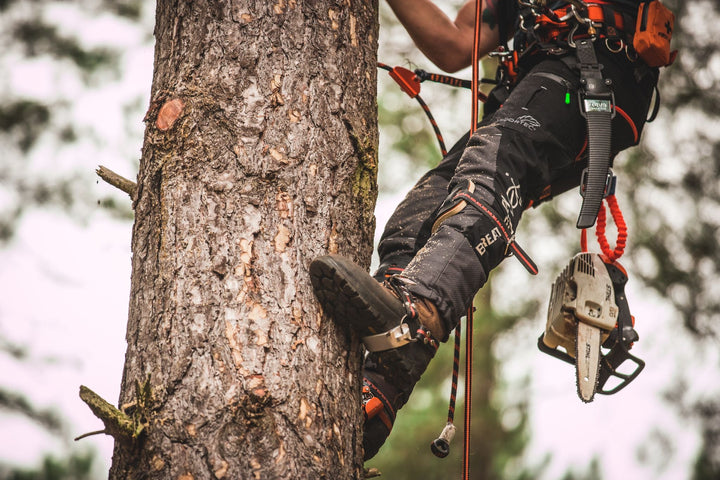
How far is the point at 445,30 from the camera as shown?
2.30 m

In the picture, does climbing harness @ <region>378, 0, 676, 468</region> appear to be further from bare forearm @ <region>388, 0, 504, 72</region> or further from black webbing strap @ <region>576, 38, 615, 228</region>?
bare forearm @ <region>388, 0, 504, 72</region>

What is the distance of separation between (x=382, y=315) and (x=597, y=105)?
0.88 metres

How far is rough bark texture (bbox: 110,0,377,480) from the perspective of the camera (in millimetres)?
1367

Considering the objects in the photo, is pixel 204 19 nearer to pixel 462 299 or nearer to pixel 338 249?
pixel 338 249

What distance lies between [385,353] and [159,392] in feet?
1.64

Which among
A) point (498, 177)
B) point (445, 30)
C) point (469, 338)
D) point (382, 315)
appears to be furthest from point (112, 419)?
point (445, 30)

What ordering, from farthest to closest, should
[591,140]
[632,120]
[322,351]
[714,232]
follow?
[714,232]
[632,120]
[591,140]
[322,351]

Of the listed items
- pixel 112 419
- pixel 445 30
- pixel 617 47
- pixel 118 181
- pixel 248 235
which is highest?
pixel 445 30

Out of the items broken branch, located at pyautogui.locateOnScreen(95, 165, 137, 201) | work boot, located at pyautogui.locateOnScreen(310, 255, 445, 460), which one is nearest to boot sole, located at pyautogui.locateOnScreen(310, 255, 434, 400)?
work boot, located at pyautogui.locateOnScreen(310, 255, 445, 460)

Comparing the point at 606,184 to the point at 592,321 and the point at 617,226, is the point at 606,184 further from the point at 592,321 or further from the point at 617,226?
the point at 592,321

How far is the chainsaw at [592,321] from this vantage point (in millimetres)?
2012

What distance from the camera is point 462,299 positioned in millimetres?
1670

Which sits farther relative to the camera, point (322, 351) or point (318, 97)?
point (318, 97)

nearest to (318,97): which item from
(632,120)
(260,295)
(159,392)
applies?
(260,295)
